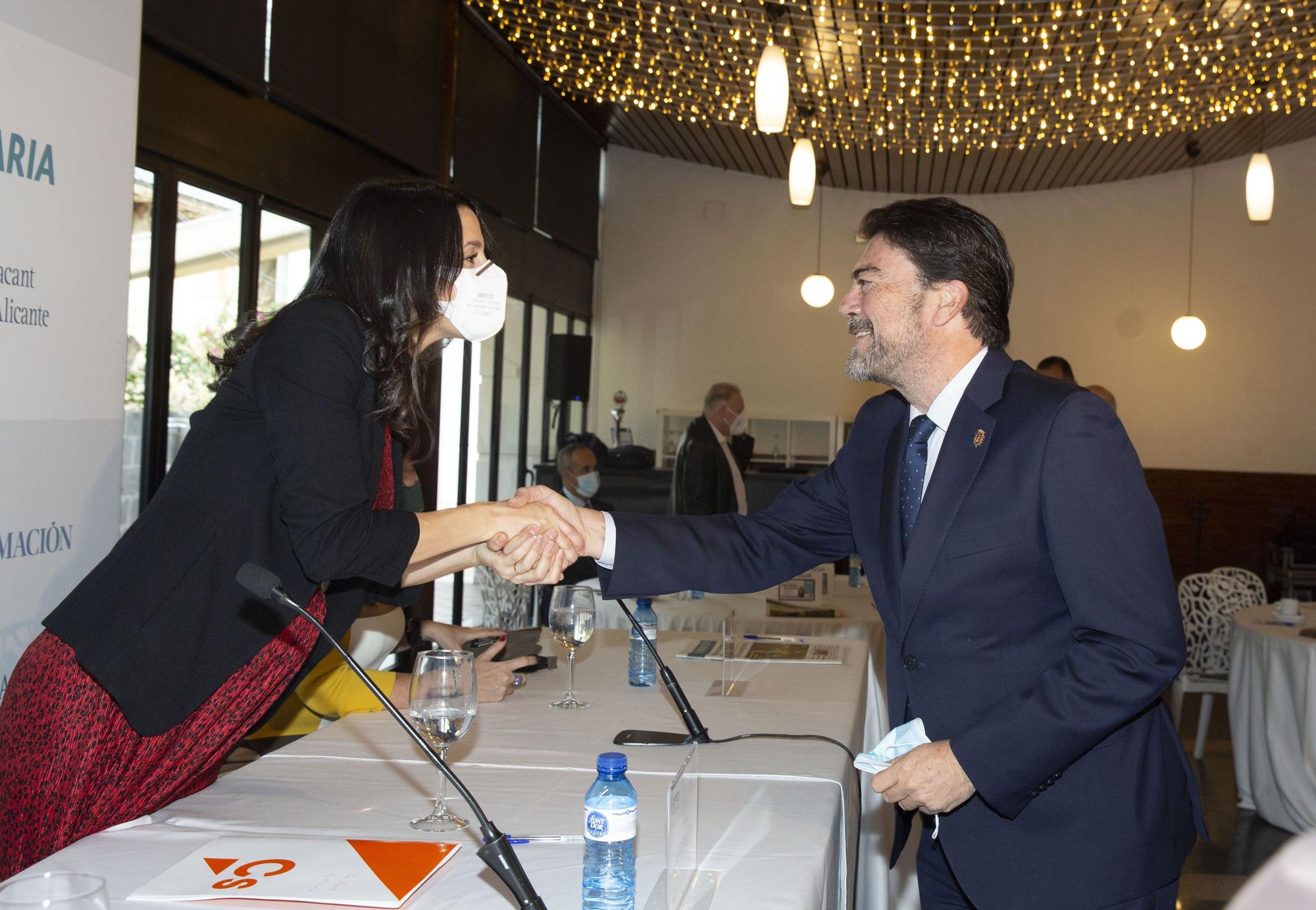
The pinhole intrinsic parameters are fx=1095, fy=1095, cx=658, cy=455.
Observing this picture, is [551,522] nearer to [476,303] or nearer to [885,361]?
[476,303]

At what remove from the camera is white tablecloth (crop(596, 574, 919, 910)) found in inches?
100

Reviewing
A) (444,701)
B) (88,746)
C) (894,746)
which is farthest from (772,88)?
(88,746)

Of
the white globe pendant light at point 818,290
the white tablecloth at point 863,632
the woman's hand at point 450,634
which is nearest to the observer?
the white tablecloth at point 863,632

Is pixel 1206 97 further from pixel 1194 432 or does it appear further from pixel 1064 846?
pixel 1064 846

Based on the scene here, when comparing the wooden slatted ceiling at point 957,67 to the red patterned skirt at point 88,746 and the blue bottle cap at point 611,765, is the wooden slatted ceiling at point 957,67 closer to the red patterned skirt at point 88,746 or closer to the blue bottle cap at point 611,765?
the red patterned skirt at point 88,746

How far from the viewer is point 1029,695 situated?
5.13 feet

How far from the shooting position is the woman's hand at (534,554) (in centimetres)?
213

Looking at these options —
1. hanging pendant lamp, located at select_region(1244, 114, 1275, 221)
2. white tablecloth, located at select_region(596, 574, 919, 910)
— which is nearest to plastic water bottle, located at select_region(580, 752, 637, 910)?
white tablecloth, located at select_region(596, 574, 919, 910)

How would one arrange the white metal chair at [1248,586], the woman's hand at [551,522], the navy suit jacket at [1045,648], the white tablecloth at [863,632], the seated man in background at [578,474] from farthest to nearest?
1. the seated man in background at [578,474]
2. the white metal chair at [1248,586]
3. the white tablecloth at [863,632]
4. the woman's hand at [551,522]
5. the navy suit jacket at [1045,648]

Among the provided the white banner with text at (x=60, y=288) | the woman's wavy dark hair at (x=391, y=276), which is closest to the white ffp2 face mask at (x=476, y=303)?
the woman's wavy dark hair at (x=391, y=276)

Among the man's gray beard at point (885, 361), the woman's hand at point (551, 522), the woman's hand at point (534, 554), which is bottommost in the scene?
the woman's hand at point (534, 554)

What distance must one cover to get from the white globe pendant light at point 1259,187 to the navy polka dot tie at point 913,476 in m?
5.11

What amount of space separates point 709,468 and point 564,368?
11.1ft

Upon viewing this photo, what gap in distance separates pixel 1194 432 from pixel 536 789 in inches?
406
